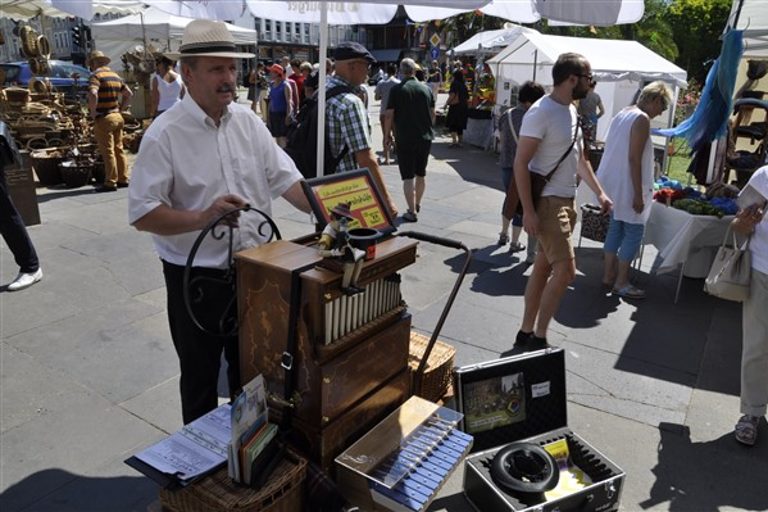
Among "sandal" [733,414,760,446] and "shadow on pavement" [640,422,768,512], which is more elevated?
"sandal" [733,414,760,446]

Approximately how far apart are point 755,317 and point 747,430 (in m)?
0.67

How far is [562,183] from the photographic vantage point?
370 cm

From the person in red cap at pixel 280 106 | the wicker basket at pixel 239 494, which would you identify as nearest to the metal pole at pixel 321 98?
the wicker basket at pixel 239 494

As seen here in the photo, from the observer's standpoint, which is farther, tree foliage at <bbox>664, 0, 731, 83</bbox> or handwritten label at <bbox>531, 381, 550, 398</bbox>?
tree foliage at <bbox>664, 0, 731, 83</bbox>

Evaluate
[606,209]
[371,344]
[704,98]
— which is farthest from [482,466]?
[704,98]

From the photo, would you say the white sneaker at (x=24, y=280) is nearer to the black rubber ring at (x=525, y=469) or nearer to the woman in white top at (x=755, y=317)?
the black rubber ring at (x=525, y=469)

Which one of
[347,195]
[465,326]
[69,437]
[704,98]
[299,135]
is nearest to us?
[347,195]

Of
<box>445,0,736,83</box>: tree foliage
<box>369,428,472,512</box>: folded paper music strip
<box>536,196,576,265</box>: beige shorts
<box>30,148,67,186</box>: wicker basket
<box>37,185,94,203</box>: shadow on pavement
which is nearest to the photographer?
<box>369,428,472,512</box>: folded paper music strip

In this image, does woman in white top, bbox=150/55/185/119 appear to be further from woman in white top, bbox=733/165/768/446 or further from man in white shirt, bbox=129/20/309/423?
woman in white top, bbox=733/165/768/446

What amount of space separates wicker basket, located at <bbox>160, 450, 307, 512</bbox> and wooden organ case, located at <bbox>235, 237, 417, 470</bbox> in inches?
5.2

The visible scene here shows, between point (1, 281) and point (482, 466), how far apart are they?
4627mm

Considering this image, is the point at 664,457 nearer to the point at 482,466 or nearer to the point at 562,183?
the point at 482,466

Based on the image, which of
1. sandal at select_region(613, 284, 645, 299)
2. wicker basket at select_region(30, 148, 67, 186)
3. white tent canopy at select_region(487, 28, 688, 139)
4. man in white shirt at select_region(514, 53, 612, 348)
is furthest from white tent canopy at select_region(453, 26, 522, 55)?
man in white shirt at select_region(514, 53, 612, 348)

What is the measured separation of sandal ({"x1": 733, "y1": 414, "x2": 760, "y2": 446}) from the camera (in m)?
3.21
